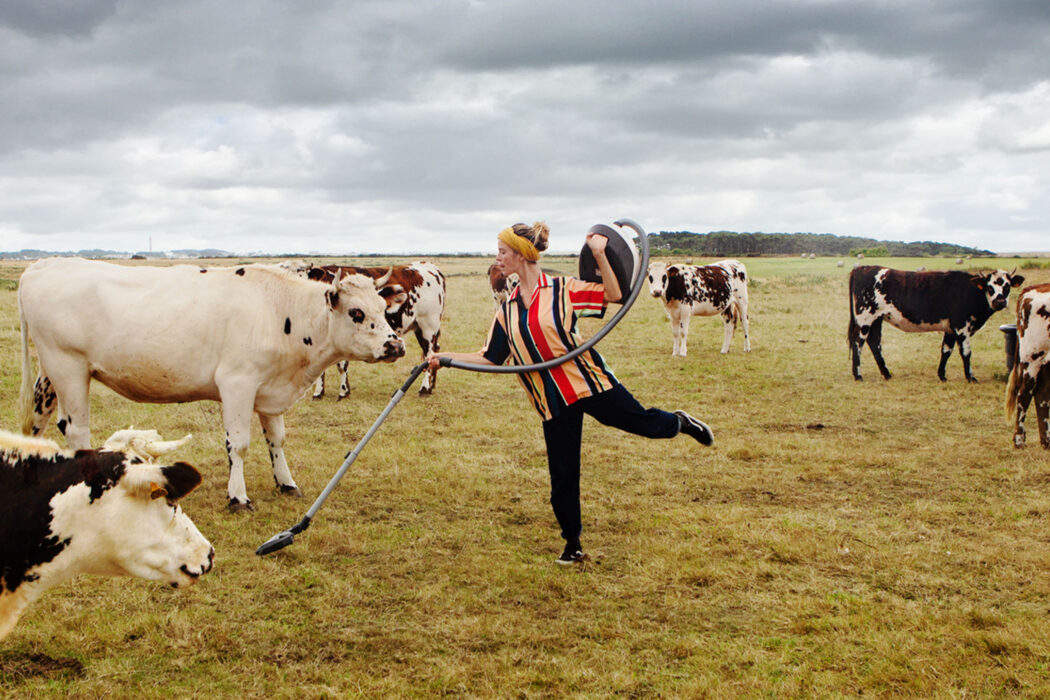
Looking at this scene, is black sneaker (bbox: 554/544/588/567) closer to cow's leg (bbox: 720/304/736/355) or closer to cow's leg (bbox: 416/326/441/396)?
cow's leg (bbox: 416/326/441/396)

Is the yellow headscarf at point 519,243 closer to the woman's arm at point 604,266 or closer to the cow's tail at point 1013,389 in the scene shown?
the woman's arm at point 604,266

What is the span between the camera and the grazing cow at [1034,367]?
9.29 metres

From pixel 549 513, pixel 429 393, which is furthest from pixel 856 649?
pixel 429 393

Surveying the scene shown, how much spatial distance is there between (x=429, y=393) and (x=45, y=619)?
27.7ft

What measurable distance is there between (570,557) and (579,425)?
1.08 metres

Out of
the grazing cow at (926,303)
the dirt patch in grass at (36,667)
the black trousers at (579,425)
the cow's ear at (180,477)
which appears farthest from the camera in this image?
the grazing cow at (926,303)

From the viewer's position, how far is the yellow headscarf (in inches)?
207

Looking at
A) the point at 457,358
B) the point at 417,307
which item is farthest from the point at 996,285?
the point at 457,358

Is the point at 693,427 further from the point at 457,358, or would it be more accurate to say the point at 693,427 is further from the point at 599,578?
the point at 457,358

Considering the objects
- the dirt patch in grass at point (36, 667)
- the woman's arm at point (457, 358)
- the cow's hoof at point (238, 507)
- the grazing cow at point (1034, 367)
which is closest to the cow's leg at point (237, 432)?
the cow's hoof at point (238, 507)

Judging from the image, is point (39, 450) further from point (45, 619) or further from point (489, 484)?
point (489, 484)

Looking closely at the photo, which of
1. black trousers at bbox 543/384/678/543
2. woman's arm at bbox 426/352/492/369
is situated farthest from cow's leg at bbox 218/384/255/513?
black trousers at bbox 543/384/678/543

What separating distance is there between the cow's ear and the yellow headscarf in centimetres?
258

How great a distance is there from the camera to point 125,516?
3.54 m
